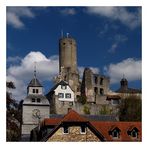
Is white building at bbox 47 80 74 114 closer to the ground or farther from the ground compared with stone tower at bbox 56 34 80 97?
closer to the ground

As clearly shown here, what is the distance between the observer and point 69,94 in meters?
32.0

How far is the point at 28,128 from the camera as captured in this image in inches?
974

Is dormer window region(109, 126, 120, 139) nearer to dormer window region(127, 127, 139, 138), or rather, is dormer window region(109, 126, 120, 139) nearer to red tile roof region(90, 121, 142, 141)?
red tile roof region(90, 121, 142, 141)

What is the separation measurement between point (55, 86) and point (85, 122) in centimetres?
1739

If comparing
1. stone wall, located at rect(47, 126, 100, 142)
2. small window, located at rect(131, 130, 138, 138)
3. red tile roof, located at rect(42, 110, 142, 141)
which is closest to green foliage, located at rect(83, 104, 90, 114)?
red tile roof, located at rect(42, 110, 142, 141)

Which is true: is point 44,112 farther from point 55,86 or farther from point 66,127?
point 66,127

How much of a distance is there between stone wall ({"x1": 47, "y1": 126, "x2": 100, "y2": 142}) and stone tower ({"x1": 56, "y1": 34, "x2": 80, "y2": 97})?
21003 mm

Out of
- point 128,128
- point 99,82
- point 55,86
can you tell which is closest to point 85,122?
point 128,128

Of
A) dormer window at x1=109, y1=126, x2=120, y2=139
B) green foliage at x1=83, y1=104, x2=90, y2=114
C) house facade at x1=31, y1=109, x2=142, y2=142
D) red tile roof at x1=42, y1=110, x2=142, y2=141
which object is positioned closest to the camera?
house facade at x1=31, y1=109, x2=142, y2=142

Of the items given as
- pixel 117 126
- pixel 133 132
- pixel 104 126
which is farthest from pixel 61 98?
pixel 133 132

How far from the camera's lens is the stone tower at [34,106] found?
2607cm

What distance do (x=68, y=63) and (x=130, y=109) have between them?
11843 mm

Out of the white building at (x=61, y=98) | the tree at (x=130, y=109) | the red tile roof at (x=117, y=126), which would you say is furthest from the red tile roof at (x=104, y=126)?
the white building at (x=61, y=98)

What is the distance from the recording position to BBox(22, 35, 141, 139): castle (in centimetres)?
2692
